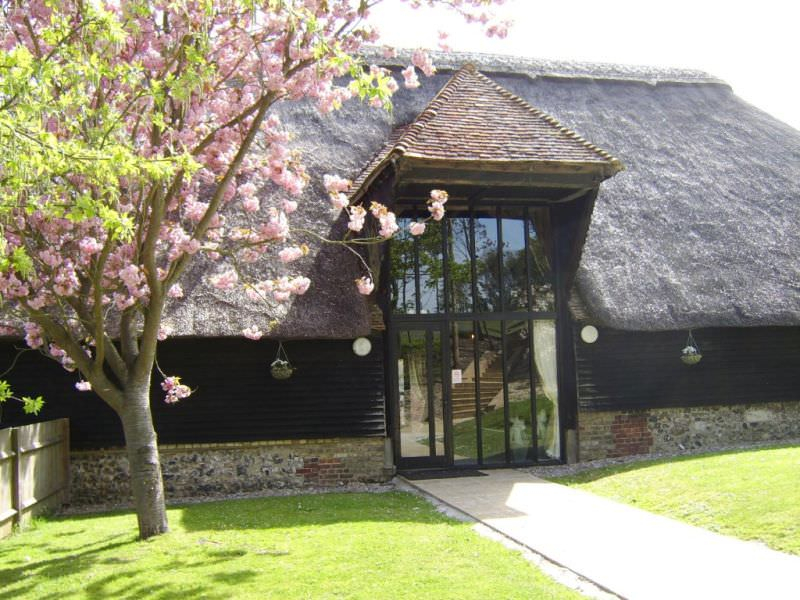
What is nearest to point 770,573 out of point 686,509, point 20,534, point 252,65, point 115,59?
point 686,509

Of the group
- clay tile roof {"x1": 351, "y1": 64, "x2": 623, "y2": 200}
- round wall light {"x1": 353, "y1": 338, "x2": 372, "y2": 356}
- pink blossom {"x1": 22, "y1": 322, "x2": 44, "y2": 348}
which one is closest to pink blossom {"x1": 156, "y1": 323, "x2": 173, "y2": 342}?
pink blossom {"x1": 22, "y1": 322, "x2": 44, "y2": 348}

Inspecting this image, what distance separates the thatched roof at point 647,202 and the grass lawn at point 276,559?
2969 millimetres

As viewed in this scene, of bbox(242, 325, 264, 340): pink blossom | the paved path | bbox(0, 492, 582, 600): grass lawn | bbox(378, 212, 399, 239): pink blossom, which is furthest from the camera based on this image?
bbox(242, 325, 264, 340): pink blossom

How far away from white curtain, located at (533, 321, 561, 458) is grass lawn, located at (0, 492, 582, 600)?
3.60 m

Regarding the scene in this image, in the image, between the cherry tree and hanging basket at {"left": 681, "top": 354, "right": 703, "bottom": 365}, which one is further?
hanging basket at {"left": 681, "top": 354, "right": 703, "bottom": 365}

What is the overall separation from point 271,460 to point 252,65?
5821 millimetres

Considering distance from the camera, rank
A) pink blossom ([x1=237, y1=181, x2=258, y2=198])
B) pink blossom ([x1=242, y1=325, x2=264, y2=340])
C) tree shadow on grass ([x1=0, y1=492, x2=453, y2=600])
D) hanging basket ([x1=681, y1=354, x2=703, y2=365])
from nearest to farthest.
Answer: tree shadow on grass ([x1=0, y1=492, x2=453, y2=600]) → pink blossom ([x1=237, y1=181, x2=258, y2=198]) → pink blossom ([x1=242, y1=325, x2=264, y2=340]) → hanging basket ([x1=681, y1=354, x2=703, y2=365])

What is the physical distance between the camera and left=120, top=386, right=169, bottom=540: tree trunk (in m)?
7.70

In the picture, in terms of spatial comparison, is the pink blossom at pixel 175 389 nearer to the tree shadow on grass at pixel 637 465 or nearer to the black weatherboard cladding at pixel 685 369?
Result: the tree shadow on grass at pixel 637 465

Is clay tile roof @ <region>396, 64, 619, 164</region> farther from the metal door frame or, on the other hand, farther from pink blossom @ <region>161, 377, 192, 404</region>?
pink blossom @ <region>161, 377, 192, 404</region>

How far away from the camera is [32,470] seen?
367 inches

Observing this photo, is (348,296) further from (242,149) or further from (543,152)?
(242,149)

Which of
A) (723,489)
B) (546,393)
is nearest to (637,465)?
(546,393)

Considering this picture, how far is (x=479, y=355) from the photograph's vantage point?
39.4 feet
